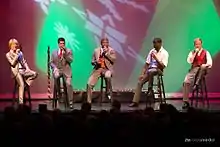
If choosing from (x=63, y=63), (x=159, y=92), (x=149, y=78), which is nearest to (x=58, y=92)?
(x=63, y=63)

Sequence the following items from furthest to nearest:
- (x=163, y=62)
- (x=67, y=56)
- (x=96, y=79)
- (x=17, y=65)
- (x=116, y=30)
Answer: (x=116, y=30) → (x=96, y=79) → (x=67, y=56) → (x=163, y=62) → (x=17, y=65)

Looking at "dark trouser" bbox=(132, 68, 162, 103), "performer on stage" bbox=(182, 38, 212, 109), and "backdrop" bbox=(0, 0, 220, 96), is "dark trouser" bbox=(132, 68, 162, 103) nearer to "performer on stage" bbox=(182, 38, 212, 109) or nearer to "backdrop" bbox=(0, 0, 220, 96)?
"performer on stage" bbox=(182, 38, 212, 109)

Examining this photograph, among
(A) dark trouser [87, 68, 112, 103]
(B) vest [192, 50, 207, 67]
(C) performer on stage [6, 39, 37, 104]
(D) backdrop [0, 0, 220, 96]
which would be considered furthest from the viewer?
(D) backdrop [0, 0, 220, 96]

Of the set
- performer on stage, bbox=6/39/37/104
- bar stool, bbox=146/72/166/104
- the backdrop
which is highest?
the backdrop

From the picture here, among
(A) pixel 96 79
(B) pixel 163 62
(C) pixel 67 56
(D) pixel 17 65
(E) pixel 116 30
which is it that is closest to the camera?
(D) pixel 17 65

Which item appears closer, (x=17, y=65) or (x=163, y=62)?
(x=17, y=65)

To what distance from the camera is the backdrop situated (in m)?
8.70

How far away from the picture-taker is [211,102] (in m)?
8.41

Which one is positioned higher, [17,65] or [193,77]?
[17,65]

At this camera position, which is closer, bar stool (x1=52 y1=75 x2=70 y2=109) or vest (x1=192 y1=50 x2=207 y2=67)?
bar stool (x1=52 y1=75 x2=70 y2=109)

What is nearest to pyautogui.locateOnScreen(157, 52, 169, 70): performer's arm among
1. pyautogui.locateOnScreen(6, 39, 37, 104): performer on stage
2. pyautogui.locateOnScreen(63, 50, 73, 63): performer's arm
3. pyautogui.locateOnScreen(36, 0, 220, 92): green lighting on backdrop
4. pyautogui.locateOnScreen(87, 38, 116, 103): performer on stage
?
pyautogui.locateOnScreen(87, 38, 116, 103): performer on stage

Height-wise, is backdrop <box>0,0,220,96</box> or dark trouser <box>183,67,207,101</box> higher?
backdrop <box>0,0,220,96</box>

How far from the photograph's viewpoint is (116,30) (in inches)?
347

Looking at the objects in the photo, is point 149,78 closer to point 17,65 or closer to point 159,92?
point 159,92
